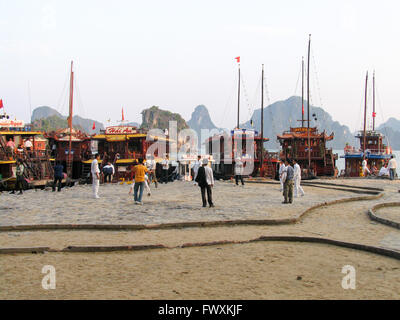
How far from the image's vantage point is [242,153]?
3438 cm

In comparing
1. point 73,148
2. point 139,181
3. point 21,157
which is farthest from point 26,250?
point 73,148

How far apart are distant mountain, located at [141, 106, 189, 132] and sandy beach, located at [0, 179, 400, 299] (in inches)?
5751

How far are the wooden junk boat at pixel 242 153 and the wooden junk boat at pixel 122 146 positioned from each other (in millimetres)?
6724

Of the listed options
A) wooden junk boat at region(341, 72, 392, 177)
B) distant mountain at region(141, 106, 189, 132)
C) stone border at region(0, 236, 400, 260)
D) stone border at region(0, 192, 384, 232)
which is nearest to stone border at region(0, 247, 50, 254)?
stone border at region(0, 236, 400, 260)

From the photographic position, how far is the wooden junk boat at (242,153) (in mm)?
33625

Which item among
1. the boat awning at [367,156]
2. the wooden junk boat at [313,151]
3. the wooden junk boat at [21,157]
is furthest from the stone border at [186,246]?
the boat awning at [367,156]

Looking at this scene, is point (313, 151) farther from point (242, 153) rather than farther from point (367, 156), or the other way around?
point (242, 153)

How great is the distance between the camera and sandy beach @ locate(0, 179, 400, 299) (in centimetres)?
458

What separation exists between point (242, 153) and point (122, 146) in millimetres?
11916

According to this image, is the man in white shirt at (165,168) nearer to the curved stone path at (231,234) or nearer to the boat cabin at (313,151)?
the curved stone path at (231,234)

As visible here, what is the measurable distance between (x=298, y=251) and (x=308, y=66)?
3663 centimetres

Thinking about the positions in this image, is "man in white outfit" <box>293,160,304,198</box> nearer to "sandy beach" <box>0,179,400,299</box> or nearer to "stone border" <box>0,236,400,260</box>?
"sandy beach" <box>0,179,400,299</box>
